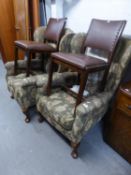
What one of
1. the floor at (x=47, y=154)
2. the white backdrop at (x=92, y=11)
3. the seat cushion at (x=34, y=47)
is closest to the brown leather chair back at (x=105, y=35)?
the white backdrop at (x=92, y=11)

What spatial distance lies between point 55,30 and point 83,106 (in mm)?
1276

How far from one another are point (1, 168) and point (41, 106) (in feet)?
2.14

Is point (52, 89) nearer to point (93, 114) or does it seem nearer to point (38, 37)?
point (93, 114)

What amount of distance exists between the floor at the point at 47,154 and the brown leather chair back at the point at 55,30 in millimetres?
1111

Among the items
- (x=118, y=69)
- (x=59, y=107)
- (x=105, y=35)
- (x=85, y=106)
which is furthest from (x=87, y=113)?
(x=105, y=35)

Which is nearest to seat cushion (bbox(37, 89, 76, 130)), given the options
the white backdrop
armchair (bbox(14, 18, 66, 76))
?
armchair (bbox(14, 18, 66, 76))

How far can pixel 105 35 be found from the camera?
149 centimetres

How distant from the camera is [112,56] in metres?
1.43

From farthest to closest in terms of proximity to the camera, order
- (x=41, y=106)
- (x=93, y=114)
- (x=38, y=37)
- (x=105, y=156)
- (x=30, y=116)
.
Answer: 1. (x=38, y=37)
2. (x=30, y=116)
3. (x=41, y=106)
4. (x=105, y=156)
5. (x=93, y=114)

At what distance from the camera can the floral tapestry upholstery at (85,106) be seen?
130cm

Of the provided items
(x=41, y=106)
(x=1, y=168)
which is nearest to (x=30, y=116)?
(x=41, y=106)

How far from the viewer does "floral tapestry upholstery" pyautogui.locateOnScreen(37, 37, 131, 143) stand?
1300mm

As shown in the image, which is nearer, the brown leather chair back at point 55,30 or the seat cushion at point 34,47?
the seat cushion at point 34,47

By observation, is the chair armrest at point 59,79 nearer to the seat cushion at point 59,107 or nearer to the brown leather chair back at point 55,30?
the seat cushion at point 59,107
